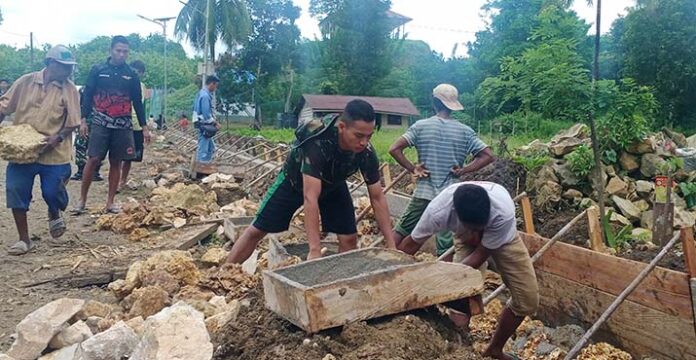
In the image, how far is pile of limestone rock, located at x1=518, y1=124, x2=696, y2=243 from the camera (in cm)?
729

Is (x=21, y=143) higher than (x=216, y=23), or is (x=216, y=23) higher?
(x=216, y=23)

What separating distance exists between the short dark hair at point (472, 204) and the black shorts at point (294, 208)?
1240 mm

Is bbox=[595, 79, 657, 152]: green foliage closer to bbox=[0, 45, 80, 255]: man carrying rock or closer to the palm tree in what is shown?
bbox=[0, 45, 80, 255]: man carrying rock

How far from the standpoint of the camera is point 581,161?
7.57 metres

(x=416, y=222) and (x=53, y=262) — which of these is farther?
(x=53, y=262)

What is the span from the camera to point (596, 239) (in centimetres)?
496

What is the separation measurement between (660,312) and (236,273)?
2770 mm

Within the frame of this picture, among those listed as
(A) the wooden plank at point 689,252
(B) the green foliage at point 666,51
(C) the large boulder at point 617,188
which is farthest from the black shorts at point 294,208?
(B) the green foliage at point 666,51

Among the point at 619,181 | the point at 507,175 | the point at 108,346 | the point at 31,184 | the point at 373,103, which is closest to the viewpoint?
the point at 108,346

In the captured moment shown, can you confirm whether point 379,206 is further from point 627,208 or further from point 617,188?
point 617,188

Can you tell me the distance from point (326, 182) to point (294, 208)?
496mm

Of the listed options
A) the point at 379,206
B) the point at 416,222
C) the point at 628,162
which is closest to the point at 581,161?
the point at 628,162

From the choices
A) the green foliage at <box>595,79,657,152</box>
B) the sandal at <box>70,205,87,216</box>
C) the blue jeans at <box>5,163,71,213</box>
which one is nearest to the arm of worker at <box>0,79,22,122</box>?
the blue jeans at <box>5,163,71,213</box>

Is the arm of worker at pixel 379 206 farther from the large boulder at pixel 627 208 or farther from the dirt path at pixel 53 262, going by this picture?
the large boulder at pixel 627 208
